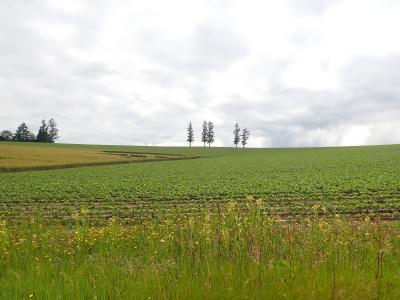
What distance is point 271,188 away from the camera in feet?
93.2

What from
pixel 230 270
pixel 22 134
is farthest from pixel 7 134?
pixel 230 270

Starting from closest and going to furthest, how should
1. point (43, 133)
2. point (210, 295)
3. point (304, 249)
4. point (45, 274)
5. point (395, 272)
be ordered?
point (210, 295), point (395, 272), point (45, 274), point (304, 249), point (43, 133)

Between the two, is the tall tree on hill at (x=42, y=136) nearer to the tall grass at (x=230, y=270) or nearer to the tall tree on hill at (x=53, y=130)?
the tall tree on hill at (x=53, y=130)

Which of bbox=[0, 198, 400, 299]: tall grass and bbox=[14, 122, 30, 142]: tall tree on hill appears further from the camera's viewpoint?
bbox=[14, 122, 30, 142]: tall tree on hill

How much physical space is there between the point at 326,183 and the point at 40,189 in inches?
983

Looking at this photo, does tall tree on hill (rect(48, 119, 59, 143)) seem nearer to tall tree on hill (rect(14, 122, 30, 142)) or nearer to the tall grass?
tall tree on hill (rect(14, 122, 30, 142))

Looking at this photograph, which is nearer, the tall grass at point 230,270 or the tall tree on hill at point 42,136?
the tall grass at point 230,270

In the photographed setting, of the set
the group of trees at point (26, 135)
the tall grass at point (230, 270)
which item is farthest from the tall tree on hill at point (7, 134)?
the tall grass at point (230, 270)

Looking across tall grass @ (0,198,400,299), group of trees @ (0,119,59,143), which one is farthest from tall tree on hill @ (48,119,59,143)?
tall grass @ (0,198,400,299)

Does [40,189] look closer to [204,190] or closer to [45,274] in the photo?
[204,190]

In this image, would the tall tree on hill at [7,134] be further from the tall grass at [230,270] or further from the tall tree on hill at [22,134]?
the tall grass at [230,270]

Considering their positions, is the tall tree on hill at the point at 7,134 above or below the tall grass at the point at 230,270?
→ above

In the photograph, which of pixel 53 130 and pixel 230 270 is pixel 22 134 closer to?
pixel 53 130

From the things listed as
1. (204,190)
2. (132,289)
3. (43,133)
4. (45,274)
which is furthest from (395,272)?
(43,133)
